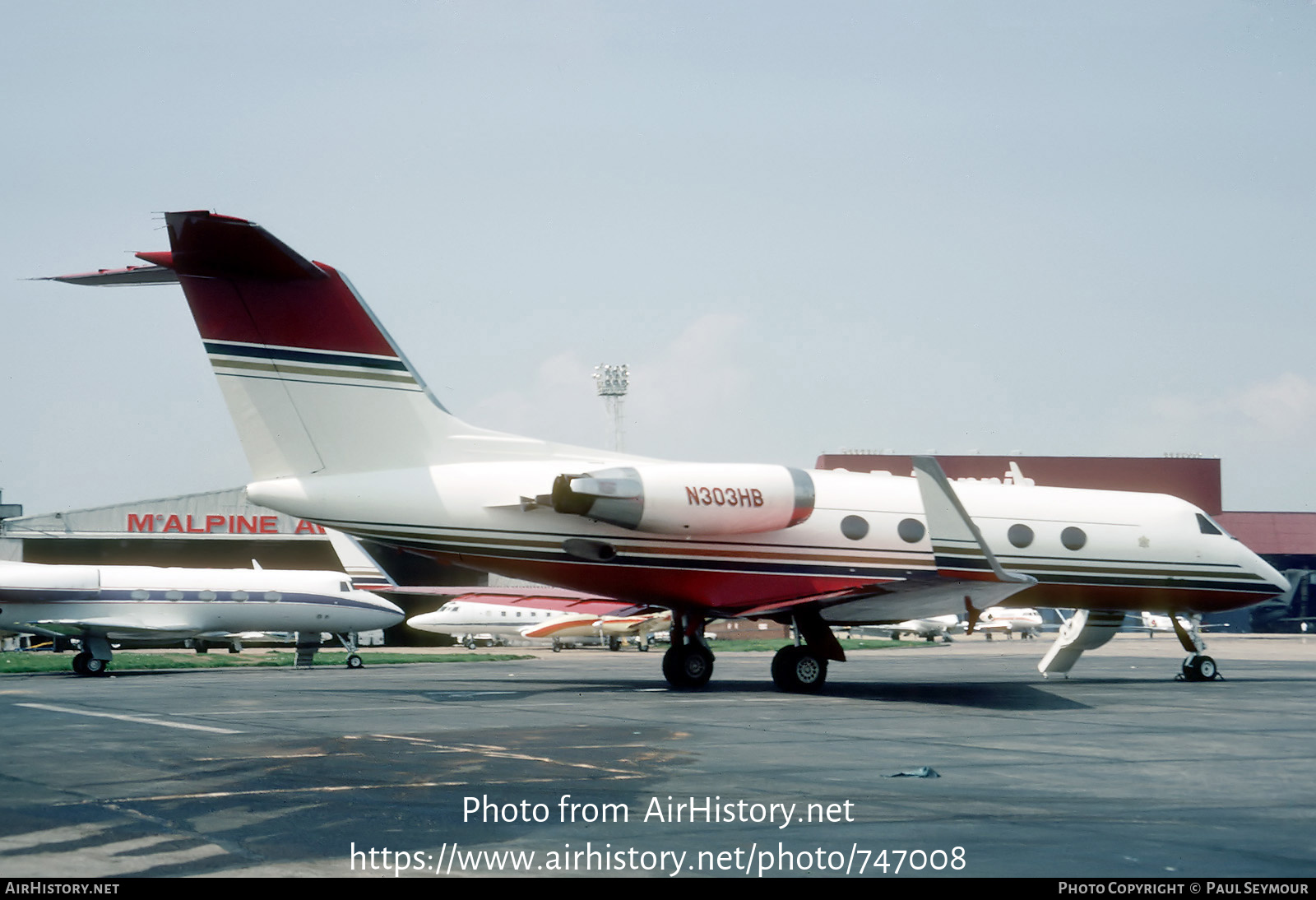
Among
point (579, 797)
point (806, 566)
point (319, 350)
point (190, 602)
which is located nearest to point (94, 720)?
point (319, 350)

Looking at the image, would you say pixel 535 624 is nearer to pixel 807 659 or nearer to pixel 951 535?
pixel 807 659

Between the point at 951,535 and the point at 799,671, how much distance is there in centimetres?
373

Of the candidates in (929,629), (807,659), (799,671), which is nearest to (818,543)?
(807,659)

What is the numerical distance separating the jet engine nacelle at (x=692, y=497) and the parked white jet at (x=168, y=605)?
1734cm

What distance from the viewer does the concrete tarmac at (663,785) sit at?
6750 mm

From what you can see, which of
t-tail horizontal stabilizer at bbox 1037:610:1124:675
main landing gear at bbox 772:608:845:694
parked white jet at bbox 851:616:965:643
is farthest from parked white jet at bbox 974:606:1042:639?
main landing gear at bbox 772:608:845:694

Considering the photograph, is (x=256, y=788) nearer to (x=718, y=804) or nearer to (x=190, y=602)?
(x=718, y=804)

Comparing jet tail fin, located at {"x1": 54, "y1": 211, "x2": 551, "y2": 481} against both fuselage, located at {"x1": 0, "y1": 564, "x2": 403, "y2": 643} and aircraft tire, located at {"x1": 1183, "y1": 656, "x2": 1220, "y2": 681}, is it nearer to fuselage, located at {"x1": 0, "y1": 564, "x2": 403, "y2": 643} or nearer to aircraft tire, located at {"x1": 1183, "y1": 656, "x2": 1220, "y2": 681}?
aircraft tire, located at {"x1": 1183, "y1": 656, "x2": 1220, "y2": 681}

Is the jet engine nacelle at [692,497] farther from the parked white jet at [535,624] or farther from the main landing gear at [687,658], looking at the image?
the parked white jet at [535,624]

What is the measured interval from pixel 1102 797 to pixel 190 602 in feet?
97.5

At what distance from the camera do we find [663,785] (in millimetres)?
9492

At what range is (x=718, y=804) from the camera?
8.52 meters

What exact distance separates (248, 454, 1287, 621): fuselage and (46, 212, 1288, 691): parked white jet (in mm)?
35

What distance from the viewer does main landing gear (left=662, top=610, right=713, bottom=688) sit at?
2138cm
